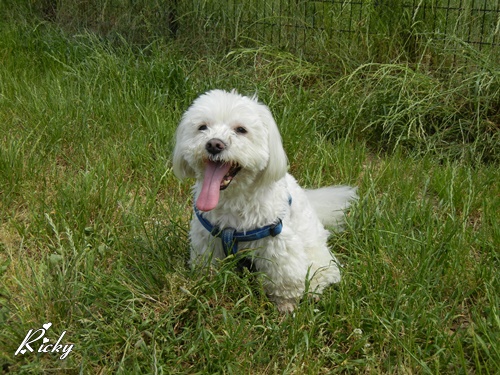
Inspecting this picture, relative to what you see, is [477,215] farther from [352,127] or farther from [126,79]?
[126,79]

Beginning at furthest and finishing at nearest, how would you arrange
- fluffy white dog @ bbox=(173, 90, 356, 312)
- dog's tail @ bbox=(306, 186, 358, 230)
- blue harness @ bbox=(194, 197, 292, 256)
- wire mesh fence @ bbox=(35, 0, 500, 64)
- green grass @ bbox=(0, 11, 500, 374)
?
wire mesh fence @ bbox=(35, 0, 500, 64) → dog's tail @ bbox=(306, 186, 358, 230) → blue harness @ bbox=(194, 197, 292, 256) → fluffy white dog @ bbox=(173, 90, 356, 312) → green grass @ bbox=(0, 11, 500, 374)

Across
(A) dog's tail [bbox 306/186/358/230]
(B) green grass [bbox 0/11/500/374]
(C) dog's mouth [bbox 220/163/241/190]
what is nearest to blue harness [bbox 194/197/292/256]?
(B) green grass [bbox 0/11/500/374]

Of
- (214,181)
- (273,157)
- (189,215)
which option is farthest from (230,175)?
(189,215)

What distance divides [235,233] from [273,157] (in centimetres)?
38

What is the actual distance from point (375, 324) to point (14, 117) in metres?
3.06

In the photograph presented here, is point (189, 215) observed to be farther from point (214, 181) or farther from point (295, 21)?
point (295, 21)

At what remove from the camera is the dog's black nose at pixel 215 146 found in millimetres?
2311

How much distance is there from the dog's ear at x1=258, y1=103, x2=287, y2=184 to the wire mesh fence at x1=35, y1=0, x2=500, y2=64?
95.9 inches

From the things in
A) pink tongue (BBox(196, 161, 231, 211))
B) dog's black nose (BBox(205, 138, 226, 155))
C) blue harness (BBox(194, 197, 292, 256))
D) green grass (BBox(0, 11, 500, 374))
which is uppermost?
dog's black nose (BBox(205, 138, 226, 155))

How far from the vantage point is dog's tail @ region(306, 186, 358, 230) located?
3.14 meters

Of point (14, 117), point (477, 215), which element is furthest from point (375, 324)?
point (14, 117)

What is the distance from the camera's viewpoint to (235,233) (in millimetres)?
2508

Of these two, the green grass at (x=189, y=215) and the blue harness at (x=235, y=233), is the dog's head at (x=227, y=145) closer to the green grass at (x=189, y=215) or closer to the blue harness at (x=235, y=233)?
the blue harness at (x=235, y=233)

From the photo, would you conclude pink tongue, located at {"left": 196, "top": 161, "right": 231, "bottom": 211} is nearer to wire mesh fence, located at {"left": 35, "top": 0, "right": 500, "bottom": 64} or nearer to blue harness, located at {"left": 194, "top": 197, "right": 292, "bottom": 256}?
blue harness, located at {"left": 194, "top": 197, "right": 292, "bottom": 256}
